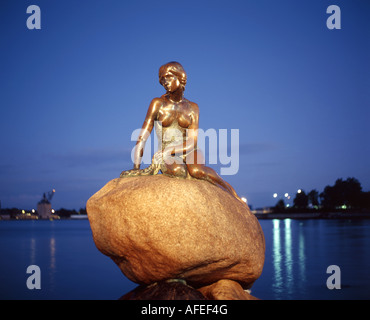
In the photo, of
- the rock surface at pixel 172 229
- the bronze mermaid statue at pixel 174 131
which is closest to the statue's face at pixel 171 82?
the bronze mermaid statue at pixel 174 131

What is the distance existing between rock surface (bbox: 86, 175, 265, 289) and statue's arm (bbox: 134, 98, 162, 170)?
52cm

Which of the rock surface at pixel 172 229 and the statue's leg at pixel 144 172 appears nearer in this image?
the rock surface at pixel 172 229

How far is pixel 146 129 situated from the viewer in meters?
8.14

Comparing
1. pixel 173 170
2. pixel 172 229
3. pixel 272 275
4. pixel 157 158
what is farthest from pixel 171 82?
pixel 272 275

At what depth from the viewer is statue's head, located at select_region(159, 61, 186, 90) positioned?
319 inches

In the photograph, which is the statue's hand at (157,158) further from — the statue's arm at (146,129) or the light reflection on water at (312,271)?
the light reflection on water at (312,271)

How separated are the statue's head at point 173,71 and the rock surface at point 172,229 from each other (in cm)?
209

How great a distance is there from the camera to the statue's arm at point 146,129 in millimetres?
7983

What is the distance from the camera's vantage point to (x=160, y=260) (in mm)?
7113

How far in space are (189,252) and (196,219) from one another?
58 cm

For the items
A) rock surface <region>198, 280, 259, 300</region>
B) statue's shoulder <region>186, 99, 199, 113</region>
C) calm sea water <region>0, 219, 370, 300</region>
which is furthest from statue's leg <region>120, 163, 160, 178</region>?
calm sea water <region>0, 219, 370, 300</region>

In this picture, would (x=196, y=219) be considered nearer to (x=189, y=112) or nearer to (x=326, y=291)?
(x=189, y=112)

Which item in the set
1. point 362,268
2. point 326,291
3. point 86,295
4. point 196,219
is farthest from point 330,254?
point 196,219

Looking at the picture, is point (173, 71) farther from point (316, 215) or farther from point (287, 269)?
point (316, 215)
